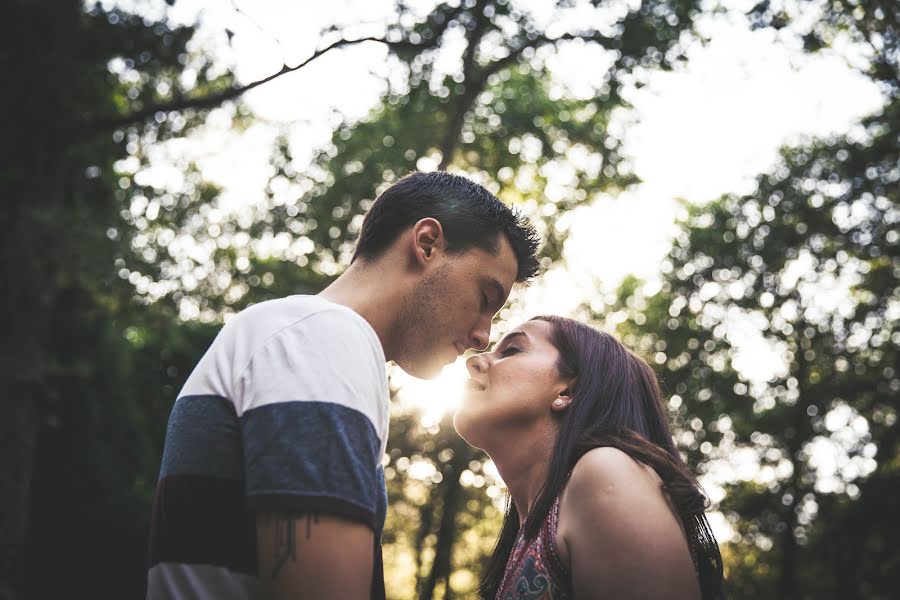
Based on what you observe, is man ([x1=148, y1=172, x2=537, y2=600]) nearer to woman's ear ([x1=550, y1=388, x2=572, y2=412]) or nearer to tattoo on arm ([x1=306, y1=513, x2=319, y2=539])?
tattoo on arm ([x1=306, y1=513, x2=319, y2=539])

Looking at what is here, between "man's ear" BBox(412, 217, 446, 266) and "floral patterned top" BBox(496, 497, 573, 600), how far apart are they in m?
1.04

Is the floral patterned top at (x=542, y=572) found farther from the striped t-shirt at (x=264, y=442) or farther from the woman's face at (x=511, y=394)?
the striped t-shirt at (x=264, y=442)

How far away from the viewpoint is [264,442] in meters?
1.66

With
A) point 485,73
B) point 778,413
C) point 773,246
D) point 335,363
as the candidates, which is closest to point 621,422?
point 335,363

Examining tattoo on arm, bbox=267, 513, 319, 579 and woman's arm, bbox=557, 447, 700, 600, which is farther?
woman's arm, bbox=557, 447, 700, 600

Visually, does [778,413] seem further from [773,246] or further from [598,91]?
[598,91]

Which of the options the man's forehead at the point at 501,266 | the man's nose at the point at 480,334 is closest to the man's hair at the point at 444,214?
the man's forehead at the point at 501,266

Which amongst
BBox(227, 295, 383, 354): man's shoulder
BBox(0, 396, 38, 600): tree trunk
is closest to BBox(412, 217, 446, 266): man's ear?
BBox(227, 295, 383, 354): man's shoulder

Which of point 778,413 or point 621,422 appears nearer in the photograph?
point 621,422

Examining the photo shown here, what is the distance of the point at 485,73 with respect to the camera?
1288 cm

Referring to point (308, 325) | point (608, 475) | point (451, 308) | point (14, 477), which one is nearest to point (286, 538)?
point (308, 325)

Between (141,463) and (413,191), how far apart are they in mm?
17640

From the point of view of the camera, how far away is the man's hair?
8.70 feet

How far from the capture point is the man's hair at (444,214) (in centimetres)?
265
